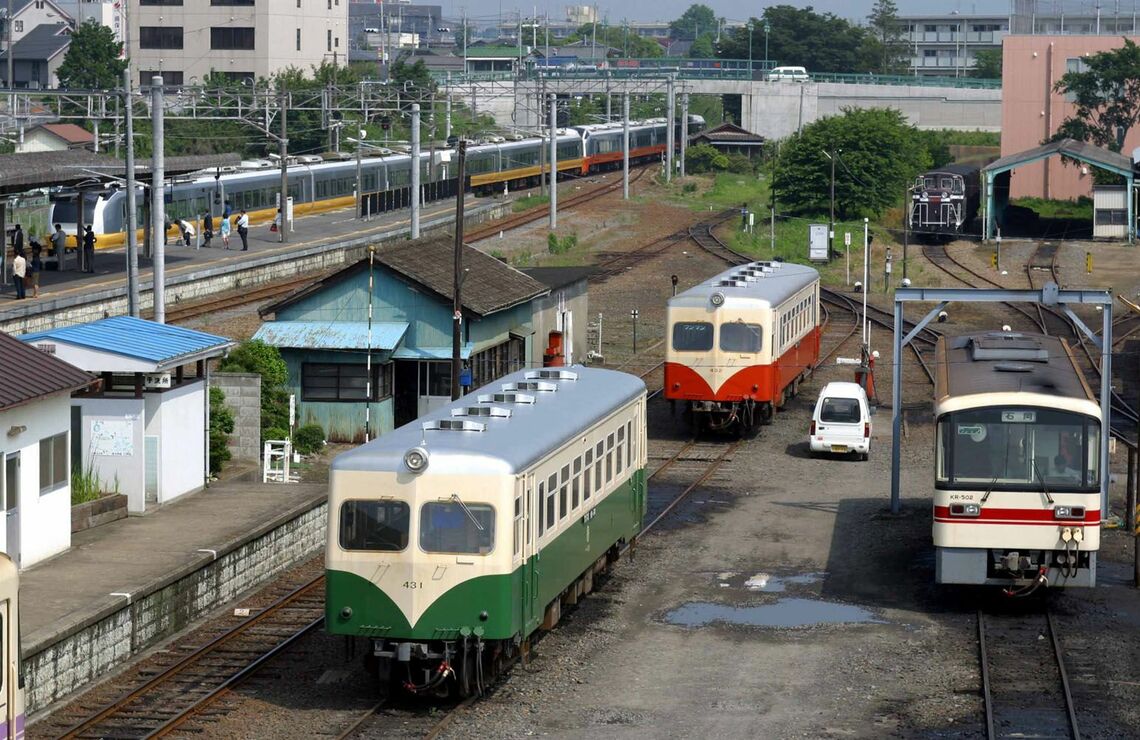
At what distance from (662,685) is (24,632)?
5.91 metres

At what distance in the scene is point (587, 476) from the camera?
17516 mm

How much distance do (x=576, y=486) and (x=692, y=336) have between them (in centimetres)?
1344

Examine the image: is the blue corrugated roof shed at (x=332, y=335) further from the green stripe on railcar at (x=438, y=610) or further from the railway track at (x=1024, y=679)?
the green stripe on railcar at (x=438, y=610)

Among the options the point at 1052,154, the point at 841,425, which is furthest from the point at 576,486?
the point at 1052,154

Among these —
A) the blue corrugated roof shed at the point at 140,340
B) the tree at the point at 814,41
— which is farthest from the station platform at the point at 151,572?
the tree at the point at 814,41

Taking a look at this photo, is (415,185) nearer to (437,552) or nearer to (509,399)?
(509,399)

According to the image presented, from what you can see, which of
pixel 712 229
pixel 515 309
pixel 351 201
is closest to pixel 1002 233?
pixel 712 229

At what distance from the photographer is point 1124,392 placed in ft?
119

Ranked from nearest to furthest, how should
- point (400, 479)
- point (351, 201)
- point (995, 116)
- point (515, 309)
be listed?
point (400, 479) → point (515, 309) → point (351, 201) → point (995, 116)

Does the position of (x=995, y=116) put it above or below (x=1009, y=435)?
above

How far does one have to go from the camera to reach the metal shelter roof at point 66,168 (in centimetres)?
3356

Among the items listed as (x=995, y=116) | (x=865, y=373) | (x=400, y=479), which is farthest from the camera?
(x=995, y=116)

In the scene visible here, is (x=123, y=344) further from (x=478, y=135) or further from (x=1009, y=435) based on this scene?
(x=478, y=135)

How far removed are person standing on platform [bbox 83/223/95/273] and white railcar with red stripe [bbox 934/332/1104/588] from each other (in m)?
28.5
